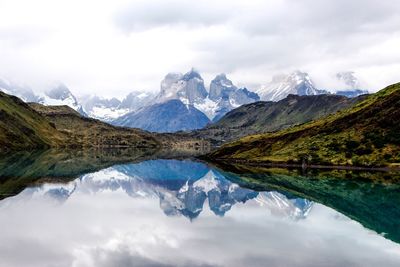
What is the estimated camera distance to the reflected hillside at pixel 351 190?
9303 centimetres

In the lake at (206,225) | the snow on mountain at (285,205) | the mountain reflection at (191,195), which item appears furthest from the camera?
the mountain reflection at (191,195)

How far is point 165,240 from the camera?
70.4 meters

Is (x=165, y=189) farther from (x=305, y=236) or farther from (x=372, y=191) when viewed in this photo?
(x=305, y=236)

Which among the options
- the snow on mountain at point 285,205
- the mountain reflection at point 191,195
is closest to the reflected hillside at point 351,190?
the snow on mountain at point 285,205

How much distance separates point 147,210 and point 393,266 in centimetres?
6190

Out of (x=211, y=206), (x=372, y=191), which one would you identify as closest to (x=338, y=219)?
(x=211, y=206)

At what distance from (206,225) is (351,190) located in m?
71.0

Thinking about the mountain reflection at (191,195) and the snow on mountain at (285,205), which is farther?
the mountain reflection at (191,195)

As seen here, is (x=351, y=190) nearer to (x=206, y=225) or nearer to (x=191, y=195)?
(x=191, y=195)

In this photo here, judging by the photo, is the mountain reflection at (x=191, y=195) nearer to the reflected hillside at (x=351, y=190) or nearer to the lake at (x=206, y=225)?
the lake at (x=206, y=225)

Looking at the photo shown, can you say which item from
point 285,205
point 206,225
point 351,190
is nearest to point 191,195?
point 285,205

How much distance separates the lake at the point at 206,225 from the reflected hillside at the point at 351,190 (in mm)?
306

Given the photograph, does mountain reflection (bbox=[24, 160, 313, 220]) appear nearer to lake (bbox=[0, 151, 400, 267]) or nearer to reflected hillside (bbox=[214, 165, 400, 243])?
lake (bbox=[0, 151, 400, 267])

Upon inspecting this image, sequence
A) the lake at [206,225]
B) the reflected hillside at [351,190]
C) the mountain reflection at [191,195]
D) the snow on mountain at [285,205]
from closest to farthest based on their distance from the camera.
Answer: the lake at [206,225] → the reflected hillside at [351,190] → the snow on mountain at [285,205] → the mountain reflection at [191,195]
